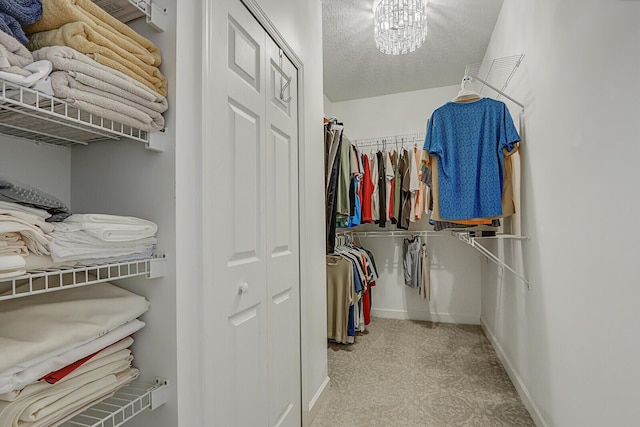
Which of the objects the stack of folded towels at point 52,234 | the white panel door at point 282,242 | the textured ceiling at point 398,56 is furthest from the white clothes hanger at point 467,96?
the stack of folded towels at point 52,234

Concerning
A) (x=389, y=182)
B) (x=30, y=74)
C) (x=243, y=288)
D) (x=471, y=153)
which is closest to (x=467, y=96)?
(x=471, y=153)

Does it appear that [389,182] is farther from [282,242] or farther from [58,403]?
[58,403]

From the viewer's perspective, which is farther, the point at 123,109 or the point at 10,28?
the point at 123,109

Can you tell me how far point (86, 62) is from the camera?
0.74 metres

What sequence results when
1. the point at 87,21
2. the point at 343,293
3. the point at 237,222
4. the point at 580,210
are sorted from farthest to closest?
the point at 343,293, the point at 580,210, the point at 237,222, the point at 87,21

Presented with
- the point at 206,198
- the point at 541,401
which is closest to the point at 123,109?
the point at 206,198

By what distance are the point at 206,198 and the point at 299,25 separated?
52.9 inches

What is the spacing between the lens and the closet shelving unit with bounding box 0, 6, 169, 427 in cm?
77

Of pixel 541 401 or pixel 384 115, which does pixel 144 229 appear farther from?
pixel 384 115

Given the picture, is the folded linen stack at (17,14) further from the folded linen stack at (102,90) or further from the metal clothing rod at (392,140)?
the metal clothing rod at (392,140)

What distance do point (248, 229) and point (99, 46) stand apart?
2.46 feet

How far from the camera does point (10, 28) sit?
2.23 feet

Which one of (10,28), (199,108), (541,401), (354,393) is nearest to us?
(10,28)

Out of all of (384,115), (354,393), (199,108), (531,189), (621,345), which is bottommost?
(354,393)
